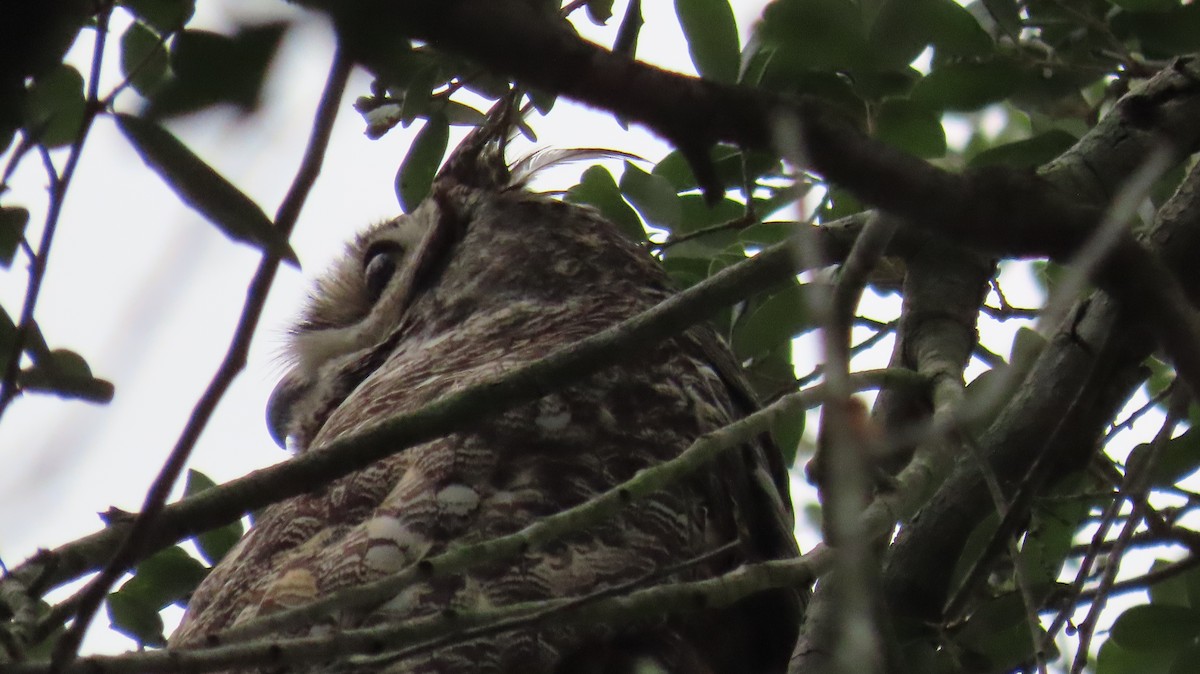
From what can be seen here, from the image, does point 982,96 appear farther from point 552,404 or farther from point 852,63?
point 552,404

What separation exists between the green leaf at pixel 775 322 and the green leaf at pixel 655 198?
0.24 meters

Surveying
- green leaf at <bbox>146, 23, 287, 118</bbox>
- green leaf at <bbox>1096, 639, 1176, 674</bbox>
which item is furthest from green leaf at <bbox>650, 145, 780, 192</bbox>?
green leaf at <bbox>146, 23, 287, 118</bbox>

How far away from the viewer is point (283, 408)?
3486 mm

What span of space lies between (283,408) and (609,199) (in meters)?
1.13

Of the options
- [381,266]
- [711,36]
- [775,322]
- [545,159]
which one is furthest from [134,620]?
[545,159]

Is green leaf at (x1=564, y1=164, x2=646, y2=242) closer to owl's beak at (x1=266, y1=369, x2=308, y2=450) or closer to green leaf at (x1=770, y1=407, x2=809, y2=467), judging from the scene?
green leaf at (x1=770, y1=407, x2=809, y2=467)

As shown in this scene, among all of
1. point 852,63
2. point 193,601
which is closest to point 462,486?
point 193,601

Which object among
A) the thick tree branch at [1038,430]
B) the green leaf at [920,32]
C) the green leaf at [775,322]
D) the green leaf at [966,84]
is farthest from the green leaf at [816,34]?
the thick tree branch at [1038,430]

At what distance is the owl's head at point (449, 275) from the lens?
9.69 ft

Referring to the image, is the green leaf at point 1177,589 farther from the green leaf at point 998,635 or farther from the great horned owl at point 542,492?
the great horned owl at point 542,492

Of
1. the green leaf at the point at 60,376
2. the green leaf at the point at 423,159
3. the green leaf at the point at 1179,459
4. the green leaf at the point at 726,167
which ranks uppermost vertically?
the green leaf at the point at 423,159

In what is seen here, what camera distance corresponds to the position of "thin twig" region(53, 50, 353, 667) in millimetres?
851

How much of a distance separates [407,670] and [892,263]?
1.17 meters

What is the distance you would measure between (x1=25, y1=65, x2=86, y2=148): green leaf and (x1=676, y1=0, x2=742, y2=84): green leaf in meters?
0.98
